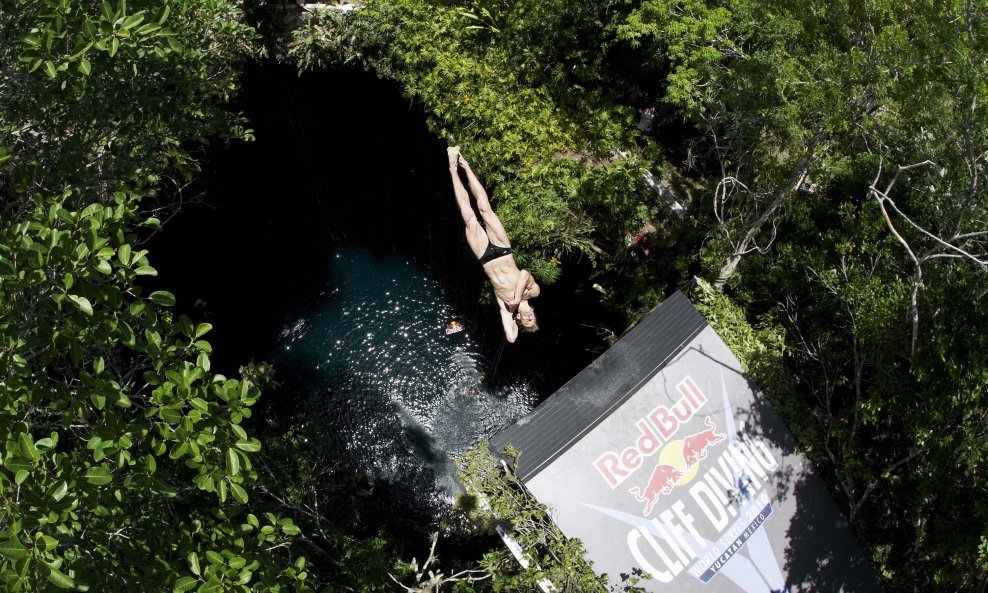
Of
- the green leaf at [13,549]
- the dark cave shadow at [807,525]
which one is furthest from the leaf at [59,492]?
the dark cave shadow at [807,525]

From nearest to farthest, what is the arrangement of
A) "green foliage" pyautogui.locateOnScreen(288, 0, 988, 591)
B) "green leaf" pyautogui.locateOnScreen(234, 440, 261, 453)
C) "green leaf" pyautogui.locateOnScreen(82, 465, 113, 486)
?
"green leaf" pyautogui.locateOnScreen(82, 465, 113, 486), "green leaf" pyautogui.locateOnScreen(234, 440, 261, 453), "green foliage" pyautogui.locateOnScreen(288, 0, 988, 591)

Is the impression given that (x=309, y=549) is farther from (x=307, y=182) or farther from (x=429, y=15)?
(x=429, y=15)

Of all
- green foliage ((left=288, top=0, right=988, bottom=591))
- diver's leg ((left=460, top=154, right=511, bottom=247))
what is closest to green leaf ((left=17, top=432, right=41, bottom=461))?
diver's leg ((left=460, top=154, right=511, bottom=247))

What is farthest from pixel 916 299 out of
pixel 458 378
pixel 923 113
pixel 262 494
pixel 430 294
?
pixel 262 494

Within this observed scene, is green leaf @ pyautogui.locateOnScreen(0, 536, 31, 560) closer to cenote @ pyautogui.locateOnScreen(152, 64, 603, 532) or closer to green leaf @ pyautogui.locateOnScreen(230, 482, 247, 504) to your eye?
green leaf @ pyautogui.locateOnScreen(230, 482, 247, 504)

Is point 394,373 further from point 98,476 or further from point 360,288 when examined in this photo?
point 98,476

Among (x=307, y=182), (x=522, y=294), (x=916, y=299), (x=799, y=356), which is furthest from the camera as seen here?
(x=307, y=182)

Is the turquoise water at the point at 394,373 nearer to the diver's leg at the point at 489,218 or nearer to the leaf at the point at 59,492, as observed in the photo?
the diver's leg at the point at 489,218
